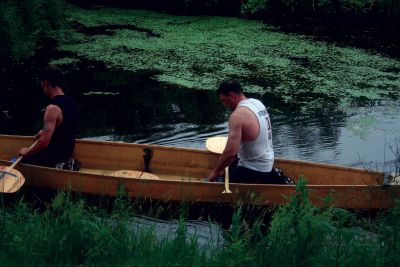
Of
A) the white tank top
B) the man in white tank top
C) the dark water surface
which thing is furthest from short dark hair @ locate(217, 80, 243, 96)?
the dark water surface

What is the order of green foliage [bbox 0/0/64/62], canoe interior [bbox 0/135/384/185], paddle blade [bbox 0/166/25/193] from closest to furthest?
1. paddle blade [bbox 0/166/25/193]
2. canoe interior [bbox 0/135/384/185]
3. green foliage [bbox 0/0/64/62]

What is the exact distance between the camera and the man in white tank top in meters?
5.84

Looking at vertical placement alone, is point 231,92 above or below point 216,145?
above

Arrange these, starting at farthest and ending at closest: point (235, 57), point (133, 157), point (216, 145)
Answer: point (235, 57)
point (133, 157)
point (216, 145)

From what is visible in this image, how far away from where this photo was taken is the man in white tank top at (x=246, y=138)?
19.2ft

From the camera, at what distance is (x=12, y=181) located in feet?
19.3

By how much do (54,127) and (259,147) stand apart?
1.93 meters

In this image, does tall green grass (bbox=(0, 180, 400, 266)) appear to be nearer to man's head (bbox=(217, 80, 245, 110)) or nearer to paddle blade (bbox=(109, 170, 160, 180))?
man's head (bbox=(217, 80, 245, 110))

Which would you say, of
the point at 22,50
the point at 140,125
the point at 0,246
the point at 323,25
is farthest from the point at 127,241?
the point at 323,25

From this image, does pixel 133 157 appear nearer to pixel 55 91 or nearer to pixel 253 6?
pixel 55 91

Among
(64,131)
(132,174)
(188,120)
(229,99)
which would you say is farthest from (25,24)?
(229,99)

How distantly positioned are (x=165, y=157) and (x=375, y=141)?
10.0 feet

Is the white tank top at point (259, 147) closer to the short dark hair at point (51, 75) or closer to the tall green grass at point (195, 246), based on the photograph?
the short dark hair at point (51, 75)

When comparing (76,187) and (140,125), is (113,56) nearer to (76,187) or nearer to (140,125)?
(140,125)
